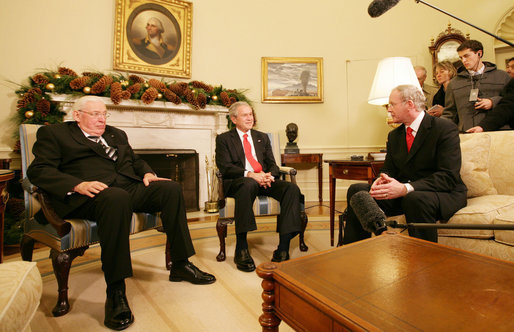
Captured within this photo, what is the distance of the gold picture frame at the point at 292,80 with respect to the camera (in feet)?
15.6

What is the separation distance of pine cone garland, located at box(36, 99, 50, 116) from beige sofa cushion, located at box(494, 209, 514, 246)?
161 inches

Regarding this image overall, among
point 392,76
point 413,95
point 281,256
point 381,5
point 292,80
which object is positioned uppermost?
point 292,80

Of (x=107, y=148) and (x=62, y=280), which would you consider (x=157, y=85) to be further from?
(x=62, y=280)

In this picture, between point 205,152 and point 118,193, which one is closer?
point 118,193

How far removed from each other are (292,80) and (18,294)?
15.1 feet

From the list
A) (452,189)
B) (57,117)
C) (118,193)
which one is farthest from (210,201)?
(452,189)

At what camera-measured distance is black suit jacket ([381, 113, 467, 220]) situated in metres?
1.78

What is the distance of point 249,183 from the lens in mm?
2307

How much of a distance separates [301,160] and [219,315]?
10.5 feet

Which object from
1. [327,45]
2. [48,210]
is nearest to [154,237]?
[48,210]

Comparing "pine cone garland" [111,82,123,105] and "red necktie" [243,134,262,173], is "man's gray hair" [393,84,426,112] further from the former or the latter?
"pine cone garland" [111,82,123,105]

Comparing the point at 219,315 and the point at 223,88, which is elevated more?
the point at 223,88

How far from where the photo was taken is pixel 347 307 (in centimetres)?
77

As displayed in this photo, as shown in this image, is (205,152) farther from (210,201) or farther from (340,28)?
(340,28)
